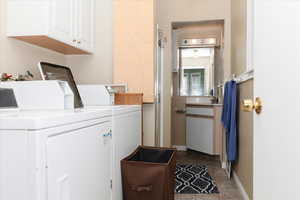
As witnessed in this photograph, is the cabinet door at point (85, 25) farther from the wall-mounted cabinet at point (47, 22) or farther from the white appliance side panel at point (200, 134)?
the white appliance side panel at point (200, 134)

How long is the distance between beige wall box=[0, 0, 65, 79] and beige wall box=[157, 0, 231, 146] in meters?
1.89

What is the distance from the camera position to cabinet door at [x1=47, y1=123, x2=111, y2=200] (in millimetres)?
840

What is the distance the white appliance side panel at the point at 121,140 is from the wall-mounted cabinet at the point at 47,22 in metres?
0.77

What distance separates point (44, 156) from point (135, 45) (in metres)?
1.59

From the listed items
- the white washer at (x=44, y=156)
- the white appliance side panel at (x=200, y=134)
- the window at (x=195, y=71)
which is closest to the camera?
the white washer at (x=44, y=156)

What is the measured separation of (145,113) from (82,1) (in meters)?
1.17

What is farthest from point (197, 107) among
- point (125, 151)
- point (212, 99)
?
point (125, 151)

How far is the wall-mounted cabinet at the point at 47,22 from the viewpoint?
1.56 m

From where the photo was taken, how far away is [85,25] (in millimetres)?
2096

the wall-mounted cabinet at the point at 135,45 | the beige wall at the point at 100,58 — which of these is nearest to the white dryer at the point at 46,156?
the wall-mounted cabinet at the point at 135,45

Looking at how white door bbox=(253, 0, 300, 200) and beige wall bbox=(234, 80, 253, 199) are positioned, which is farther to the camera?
beige wall bbox=(234, 80, 253, 199)

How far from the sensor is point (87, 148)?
1.11 metres

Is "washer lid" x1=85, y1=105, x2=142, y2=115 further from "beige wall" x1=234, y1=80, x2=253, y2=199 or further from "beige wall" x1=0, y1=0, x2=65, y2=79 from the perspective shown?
"beige wall" x1=234, y1=80, x2=253, y2=199

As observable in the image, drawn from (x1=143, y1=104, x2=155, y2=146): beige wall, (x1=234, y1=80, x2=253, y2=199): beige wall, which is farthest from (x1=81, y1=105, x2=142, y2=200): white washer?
(x1=234, y1=80, x2=253, y2=199): beige wall
